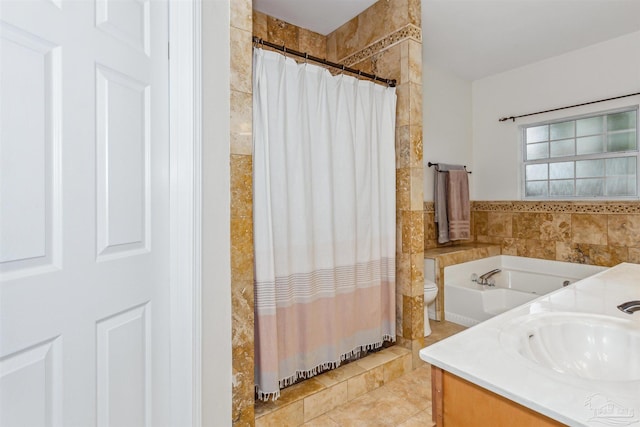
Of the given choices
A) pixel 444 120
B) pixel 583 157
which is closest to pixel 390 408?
pixel 444 120

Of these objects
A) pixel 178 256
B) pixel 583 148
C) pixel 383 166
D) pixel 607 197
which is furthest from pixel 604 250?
pixel 178 256

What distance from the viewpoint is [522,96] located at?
376 cm

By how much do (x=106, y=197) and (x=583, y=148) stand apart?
A: 425 cm

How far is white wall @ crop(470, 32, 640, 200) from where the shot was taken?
312 centimetres

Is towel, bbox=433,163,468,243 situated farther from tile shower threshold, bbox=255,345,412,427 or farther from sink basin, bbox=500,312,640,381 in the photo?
sink basin, bbox=500,312,640,381

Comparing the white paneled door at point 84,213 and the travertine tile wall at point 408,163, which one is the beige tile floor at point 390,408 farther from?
the white paneled door at point 84,213

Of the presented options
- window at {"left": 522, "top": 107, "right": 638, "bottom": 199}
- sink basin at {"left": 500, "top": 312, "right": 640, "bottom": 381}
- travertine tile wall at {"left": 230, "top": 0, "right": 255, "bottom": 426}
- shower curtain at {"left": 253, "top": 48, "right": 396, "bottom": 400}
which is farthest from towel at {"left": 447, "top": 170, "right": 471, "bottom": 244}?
travertine tile wall at {"left": 230, "top": 0, "right": 255, "bottom": 426}

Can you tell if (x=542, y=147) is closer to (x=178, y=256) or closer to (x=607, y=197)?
(x=607, y=197)

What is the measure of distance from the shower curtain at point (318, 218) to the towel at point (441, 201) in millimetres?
1531

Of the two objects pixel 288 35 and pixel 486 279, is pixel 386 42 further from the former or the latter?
pixel 486 279

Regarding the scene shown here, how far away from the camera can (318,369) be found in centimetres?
198

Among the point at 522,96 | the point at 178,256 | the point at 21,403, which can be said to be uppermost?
the point at 522,96

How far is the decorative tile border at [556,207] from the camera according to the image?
3108mm

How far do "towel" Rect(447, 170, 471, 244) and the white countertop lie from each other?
2.45 metres
